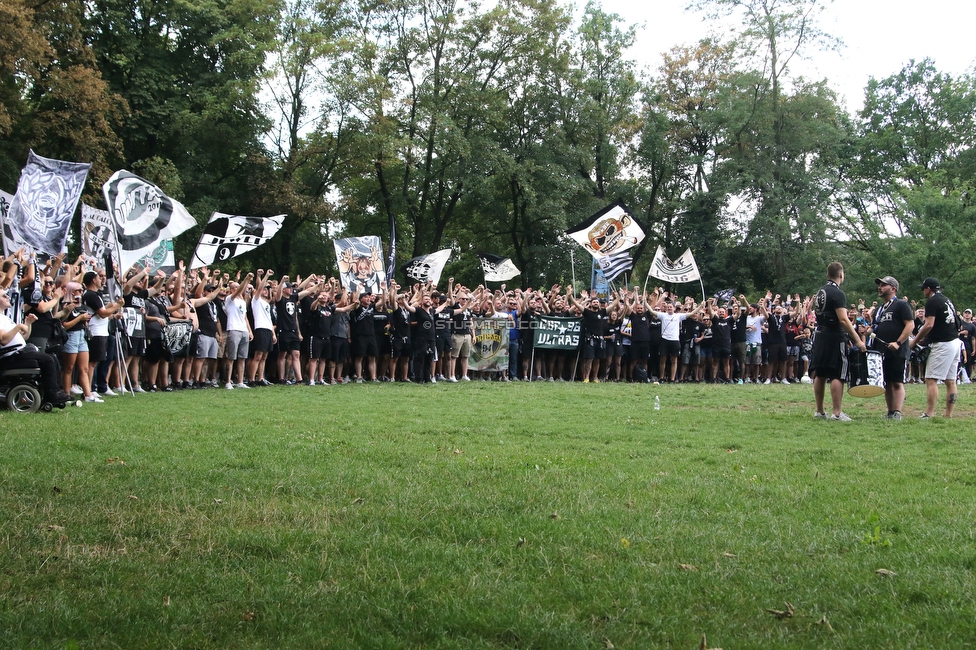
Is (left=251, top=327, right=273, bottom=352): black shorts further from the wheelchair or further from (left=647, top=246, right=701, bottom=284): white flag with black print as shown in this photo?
(left=647, top=246, right=701, bottom=284): white flag with black print

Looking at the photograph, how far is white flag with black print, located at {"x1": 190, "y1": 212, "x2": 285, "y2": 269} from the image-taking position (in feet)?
57.0

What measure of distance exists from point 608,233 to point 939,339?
40.9ft

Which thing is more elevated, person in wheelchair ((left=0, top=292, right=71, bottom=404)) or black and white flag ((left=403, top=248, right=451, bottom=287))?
black and white flag ((left=403, top=248, right=451, bottom=287))

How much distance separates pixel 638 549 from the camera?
4.98 m

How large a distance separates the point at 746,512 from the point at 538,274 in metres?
35.0

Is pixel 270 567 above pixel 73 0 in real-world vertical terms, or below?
below

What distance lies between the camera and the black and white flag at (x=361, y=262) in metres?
21.9

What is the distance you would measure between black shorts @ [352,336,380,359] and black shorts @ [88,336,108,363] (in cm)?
618

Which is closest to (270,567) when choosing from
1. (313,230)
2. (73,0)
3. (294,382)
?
(294,382)

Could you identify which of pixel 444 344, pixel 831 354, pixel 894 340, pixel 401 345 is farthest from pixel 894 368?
pixel 401 345

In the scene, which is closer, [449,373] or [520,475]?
[520,475]

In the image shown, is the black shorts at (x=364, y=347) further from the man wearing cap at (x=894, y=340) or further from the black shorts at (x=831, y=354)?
the man wearing cap at (x=894, y=340)

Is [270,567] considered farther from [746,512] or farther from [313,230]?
[313,230]

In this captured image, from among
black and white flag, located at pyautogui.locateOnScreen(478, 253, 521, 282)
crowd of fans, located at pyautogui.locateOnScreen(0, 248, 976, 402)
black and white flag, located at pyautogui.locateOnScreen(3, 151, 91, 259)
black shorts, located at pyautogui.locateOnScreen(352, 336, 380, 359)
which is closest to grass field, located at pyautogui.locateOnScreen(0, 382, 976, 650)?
crowd of fans, located at pyautogui.locateOnScreen(0, 248, 976, 402)
